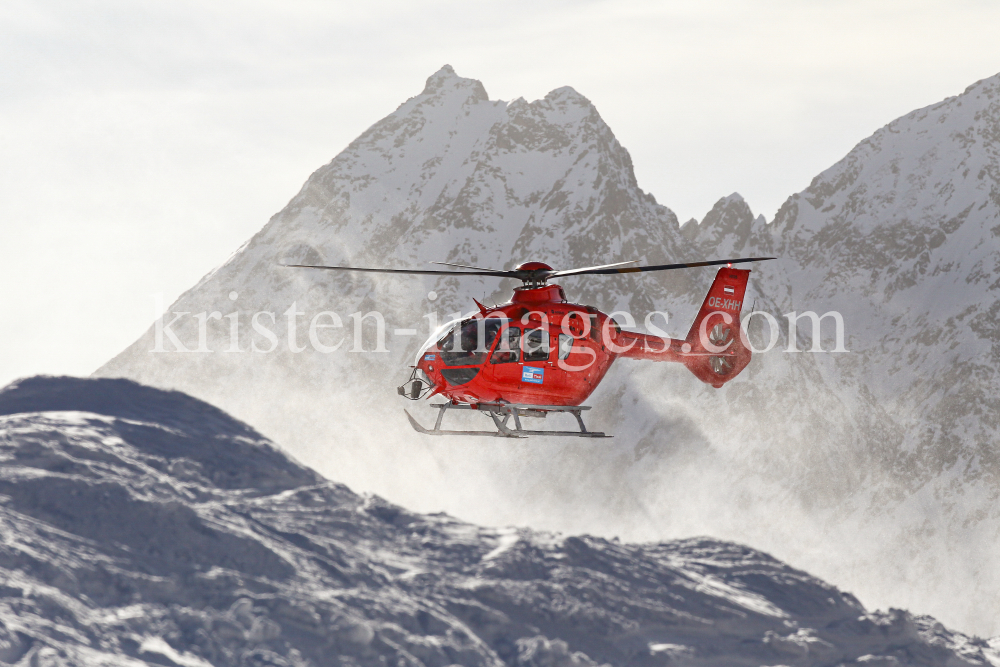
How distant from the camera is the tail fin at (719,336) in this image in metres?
43.5

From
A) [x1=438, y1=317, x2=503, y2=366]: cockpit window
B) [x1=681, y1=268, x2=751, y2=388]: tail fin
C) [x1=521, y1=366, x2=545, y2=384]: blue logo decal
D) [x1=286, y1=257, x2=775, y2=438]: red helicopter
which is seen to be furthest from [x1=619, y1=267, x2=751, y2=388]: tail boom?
[x1=438, y1=317, x2=503, y2=366]: cockpit window

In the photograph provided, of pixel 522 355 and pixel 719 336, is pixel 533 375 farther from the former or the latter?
pixel 719 336

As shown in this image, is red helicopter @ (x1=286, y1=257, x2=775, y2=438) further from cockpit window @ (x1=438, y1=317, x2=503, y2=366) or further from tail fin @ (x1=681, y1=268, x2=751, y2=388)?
tail fin @ (x1=681, y1=268, x2=751, y2=388)

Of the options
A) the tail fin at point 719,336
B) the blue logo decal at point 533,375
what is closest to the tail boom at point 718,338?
the tail fin at point 719,336

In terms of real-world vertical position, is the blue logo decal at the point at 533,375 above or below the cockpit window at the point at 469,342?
below

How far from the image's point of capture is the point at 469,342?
36.3m

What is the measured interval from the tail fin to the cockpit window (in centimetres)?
988

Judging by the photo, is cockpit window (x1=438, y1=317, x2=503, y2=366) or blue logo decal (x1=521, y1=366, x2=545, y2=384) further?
blue logo decal (x1=521, y1=366, x2=545, y2=384)

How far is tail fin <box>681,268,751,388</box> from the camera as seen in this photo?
43.5 m

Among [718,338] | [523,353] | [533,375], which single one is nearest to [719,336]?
[718,338]

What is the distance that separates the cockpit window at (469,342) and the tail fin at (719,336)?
9880 mm

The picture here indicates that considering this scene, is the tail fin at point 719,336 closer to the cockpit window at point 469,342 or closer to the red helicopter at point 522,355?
the red helicopter at point 522,355

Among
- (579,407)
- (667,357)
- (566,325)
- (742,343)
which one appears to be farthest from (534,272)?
(742,343)

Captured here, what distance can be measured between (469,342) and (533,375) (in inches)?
97.3
